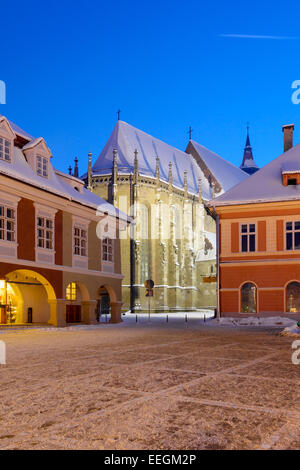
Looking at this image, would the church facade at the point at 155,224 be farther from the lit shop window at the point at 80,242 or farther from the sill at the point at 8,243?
the sill at the point at 8,243

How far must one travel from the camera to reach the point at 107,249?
1235 inches

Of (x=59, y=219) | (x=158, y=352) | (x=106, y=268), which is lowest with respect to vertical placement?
(x=158, y=352)

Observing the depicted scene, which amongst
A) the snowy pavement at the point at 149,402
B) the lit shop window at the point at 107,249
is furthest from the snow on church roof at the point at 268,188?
the snowy pavement at the point at 149,402

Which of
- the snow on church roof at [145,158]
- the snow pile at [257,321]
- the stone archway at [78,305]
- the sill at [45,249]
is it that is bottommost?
the snow pile at [257,321]

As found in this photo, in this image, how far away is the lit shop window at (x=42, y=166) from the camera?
2632cm

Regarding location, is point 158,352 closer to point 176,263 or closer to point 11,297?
point 11,297

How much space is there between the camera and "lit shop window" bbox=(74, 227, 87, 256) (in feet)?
93.1

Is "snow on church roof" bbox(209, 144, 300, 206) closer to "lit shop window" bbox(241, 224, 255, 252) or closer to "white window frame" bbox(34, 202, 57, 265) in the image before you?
"lit shop window" bbox(241, 224, 255, 252)

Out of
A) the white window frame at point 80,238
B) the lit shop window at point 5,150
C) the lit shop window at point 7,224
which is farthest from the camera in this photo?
the white window frame at point 80,238

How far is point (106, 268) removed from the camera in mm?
31094

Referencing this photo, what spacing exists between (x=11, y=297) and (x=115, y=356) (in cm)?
1749

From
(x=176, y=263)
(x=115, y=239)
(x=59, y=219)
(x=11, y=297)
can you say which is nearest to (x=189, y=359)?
(x=59, y=219)

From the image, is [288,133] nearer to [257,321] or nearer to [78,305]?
[257,321]

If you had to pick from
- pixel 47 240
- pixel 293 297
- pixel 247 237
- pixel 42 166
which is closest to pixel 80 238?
pixel 47 240
